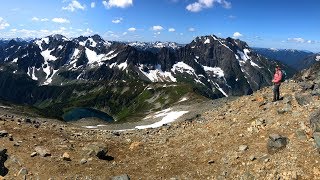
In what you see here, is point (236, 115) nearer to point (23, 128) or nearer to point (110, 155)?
point (110, 155)

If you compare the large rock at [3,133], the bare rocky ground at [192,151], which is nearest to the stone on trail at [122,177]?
the bare rocky ground at [192,151]

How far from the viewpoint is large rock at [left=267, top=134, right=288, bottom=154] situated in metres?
26.0

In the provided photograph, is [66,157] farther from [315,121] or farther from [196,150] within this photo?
[315,121]

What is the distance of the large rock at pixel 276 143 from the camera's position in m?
26.0

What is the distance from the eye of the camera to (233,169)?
25.4m

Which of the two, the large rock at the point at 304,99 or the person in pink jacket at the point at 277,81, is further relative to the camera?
the person in pink jacket at the point at 277,81

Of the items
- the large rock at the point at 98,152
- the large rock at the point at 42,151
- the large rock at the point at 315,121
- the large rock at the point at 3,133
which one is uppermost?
the large rock at the point at 315,121

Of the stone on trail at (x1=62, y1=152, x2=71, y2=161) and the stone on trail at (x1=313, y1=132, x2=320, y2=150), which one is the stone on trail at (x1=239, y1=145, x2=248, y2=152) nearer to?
the stone on trail at (x1=313, y1=132, x2=320, y2=150)

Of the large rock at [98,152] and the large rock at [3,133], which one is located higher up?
the large rock at [3,133]

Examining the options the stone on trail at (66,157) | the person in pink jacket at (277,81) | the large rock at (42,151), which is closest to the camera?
the stone on trail at (66,157)

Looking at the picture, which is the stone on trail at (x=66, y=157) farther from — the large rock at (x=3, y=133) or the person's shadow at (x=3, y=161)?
the large rock at (x=3, y=133)

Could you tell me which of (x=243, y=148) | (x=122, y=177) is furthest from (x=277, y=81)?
(x=122, y=177)

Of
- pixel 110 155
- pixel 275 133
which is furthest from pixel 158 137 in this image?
pixel 275 133

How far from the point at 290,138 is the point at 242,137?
4334 mm
